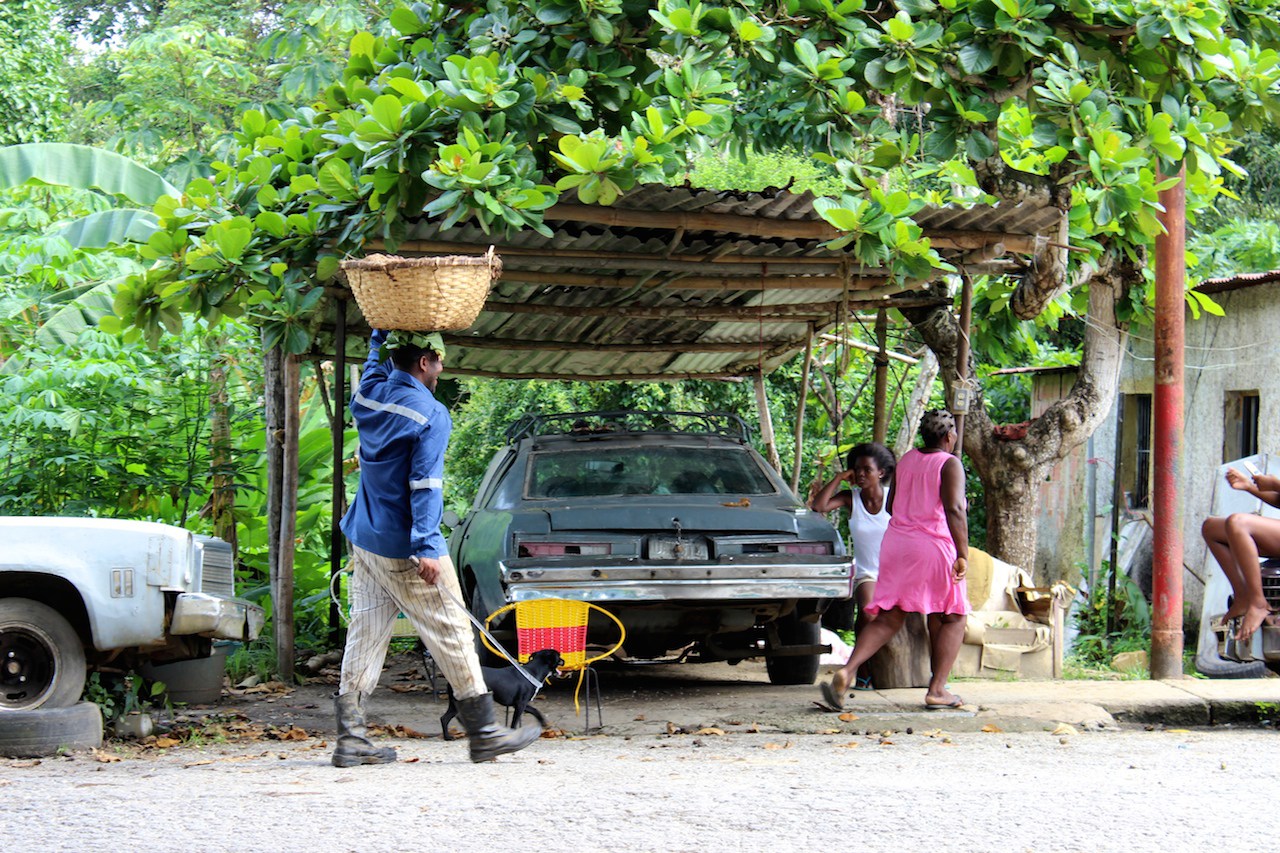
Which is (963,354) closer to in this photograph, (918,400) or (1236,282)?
(1236,282)

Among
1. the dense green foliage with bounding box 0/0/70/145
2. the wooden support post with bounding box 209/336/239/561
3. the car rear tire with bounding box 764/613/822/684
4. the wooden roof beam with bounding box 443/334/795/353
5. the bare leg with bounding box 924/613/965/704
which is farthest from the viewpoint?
the dense green foliage with bounding box 0/0/70/145

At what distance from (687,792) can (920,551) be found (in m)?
2.73

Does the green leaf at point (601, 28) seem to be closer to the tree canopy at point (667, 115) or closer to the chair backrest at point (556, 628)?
the tree canopy at point (667, 115)

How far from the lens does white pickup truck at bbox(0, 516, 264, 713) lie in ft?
22.4

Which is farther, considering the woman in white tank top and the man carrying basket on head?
the woman in white tank top

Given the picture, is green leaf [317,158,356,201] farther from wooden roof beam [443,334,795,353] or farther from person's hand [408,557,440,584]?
wooden roof beam [443,334,795,353]

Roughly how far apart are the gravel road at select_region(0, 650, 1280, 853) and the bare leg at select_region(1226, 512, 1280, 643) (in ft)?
2.44

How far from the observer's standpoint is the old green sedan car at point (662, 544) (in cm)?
737

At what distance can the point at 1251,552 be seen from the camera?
8125 millimetres

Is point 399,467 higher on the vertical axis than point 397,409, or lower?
lower

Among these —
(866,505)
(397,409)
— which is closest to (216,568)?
(397,409)

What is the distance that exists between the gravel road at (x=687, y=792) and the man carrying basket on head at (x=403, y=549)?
265 millimetres

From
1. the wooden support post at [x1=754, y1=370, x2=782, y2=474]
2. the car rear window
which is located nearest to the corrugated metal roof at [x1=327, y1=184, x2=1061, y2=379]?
the wooden support post at [x1=754, y1=370, x2=782, y2=474]

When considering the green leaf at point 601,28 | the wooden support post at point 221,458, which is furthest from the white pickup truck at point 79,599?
the wooden support post at point 221,458
